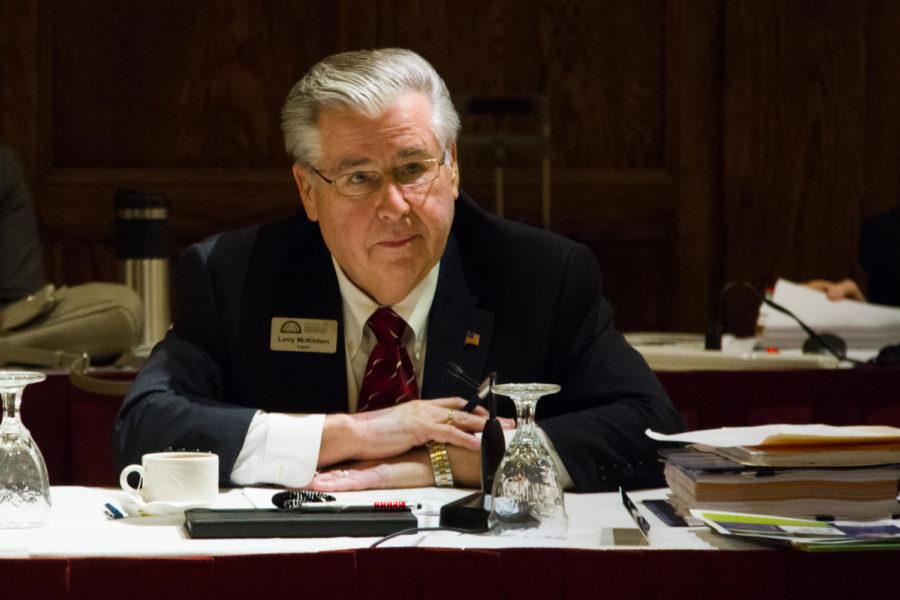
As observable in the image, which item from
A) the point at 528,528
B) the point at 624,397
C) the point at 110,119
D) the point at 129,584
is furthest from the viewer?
the point at 110,119

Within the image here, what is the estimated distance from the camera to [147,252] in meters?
3.82

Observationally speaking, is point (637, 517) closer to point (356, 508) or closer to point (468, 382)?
point (356, 508)

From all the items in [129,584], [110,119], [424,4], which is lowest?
[129,584]

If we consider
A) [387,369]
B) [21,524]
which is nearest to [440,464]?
[387,369]

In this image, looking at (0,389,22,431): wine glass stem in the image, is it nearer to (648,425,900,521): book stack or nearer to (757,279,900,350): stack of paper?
(648,425,900,521): book stack

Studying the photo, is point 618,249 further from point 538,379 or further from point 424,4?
point 538,379

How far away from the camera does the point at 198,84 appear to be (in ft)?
18.2

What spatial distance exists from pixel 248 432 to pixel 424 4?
12.2ft

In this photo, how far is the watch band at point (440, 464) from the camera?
2070 millimetres

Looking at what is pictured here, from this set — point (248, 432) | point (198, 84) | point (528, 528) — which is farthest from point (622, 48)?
point (528, 528)

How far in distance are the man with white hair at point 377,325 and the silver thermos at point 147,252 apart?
1.36 meters

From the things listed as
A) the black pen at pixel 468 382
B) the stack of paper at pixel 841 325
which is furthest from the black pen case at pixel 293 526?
A: the stack of paper at pixel 841 325

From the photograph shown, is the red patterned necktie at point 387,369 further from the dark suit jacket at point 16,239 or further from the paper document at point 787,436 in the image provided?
the dark suit jacket at point 16,239

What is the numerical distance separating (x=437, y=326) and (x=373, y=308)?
0.41ft
